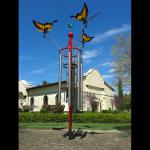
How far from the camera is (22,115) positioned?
2241 cm

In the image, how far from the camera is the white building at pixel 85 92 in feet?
139

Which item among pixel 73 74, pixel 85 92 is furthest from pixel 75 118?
pixel 85 92

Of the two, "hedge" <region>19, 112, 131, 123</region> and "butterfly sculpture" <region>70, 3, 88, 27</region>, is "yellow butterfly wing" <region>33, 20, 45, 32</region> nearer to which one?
"butterfly sculpture" <region>70, 3, 88, 27</region>

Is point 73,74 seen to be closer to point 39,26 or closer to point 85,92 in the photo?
point 39,26

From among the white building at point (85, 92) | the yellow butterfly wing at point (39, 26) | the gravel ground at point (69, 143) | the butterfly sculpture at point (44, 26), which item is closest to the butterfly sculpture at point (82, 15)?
the butterfly sculpture at point (44, 26)

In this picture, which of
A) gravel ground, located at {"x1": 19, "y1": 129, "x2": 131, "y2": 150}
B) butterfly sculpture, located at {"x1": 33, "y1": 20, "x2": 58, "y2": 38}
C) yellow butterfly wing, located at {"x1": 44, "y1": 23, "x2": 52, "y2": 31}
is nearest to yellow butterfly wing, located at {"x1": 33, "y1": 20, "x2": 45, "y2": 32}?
butterfly sculpture, located at {"x1": 33, "y1": 20, "x2": 58, "y2": 38}

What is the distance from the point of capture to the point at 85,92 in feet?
141

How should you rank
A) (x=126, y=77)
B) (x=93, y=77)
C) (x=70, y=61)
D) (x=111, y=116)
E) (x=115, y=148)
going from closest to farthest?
(x=115, y=148) < (x=70, y=61) < (x=126, y=77) < (x=111, y=116) < (x=93, y=77)

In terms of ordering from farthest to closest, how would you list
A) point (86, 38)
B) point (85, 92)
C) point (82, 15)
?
point (85, 92) < point (86, 38) < point (82, 15)
